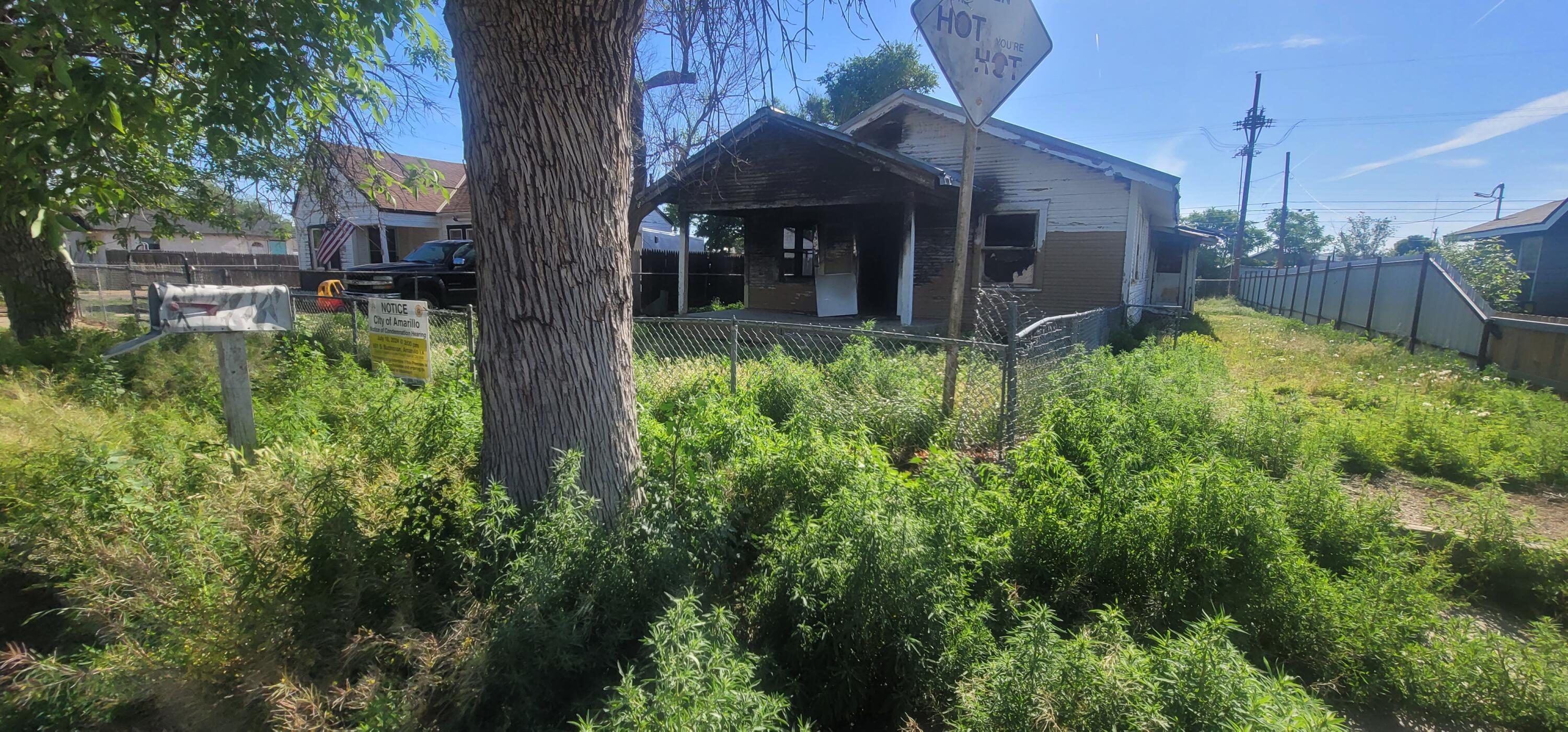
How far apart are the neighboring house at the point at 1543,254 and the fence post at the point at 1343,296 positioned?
17.7ft

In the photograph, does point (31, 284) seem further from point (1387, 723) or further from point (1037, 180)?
point (1037, 180)

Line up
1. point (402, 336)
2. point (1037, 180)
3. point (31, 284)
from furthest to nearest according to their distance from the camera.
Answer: point (1037, 180) → point (31, 284) → point (402, 336)

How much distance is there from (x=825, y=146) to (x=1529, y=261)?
23.5 meters

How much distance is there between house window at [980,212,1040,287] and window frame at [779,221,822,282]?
371 centimetres

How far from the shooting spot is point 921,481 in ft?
10.7

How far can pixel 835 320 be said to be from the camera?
1315 centimetres

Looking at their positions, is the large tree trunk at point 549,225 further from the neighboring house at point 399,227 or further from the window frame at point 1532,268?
the window frame at point 1532,268

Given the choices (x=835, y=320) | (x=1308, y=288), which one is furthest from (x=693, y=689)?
(x=1308, y=288)

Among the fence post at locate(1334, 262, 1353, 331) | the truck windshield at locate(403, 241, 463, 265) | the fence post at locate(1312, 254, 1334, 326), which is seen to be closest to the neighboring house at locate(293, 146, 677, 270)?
the truck windshield at locate(403, 241, 463, 265)

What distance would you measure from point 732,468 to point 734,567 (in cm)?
58

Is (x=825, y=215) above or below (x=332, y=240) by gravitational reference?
above

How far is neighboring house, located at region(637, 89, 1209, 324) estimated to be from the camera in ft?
36.9

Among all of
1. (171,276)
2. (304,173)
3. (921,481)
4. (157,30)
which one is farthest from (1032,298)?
(171,276)

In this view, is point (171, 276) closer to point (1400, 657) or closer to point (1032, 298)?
point (1032, 298)
